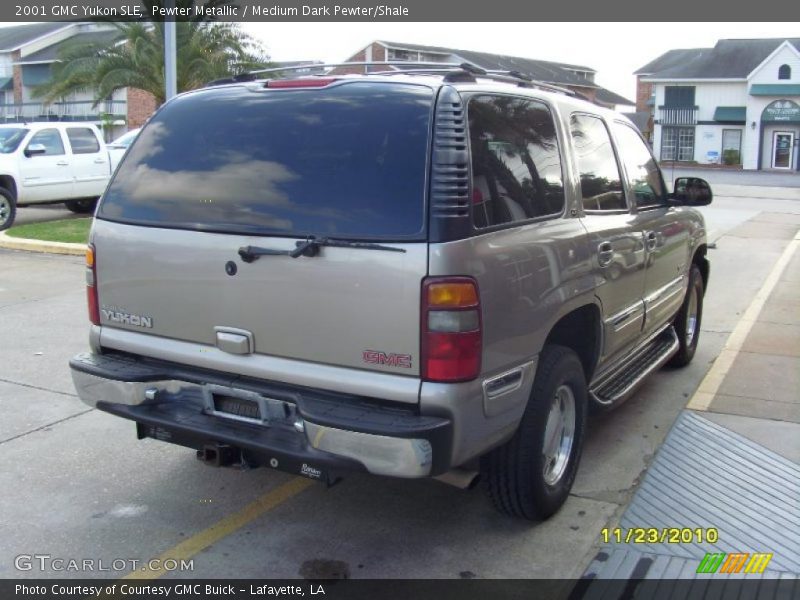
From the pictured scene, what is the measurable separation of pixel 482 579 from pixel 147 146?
251 centimetres

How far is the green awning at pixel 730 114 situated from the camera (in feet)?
185

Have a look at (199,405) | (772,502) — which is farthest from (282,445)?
(772,502)

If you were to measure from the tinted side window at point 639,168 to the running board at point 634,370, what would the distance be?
0.97 metres

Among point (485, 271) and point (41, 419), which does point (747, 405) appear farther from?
point (41, 419)

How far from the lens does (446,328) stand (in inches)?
133

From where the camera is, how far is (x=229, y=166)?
12.7 feet

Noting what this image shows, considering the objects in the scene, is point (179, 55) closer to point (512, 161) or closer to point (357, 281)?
point (512, 161)

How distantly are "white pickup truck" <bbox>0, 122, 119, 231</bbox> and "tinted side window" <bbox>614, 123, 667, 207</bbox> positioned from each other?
12468 mm

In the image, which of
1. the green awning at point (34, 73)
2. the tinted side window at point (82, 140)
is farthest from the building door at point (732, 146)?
the tinted side window at point (82, 140)

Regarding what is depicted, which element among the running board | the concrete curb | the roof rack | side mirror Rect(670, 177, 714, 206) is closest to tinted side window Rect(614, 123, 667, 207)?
side mirror Rect(670, 177, 714, 206)

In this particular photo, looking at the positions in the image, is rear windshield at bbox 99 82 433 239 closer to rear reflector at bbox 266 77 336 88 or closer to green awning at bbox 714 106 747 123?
rear reflector at bbox 266 77 336 88

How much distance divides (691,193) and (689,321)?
1.34 m
